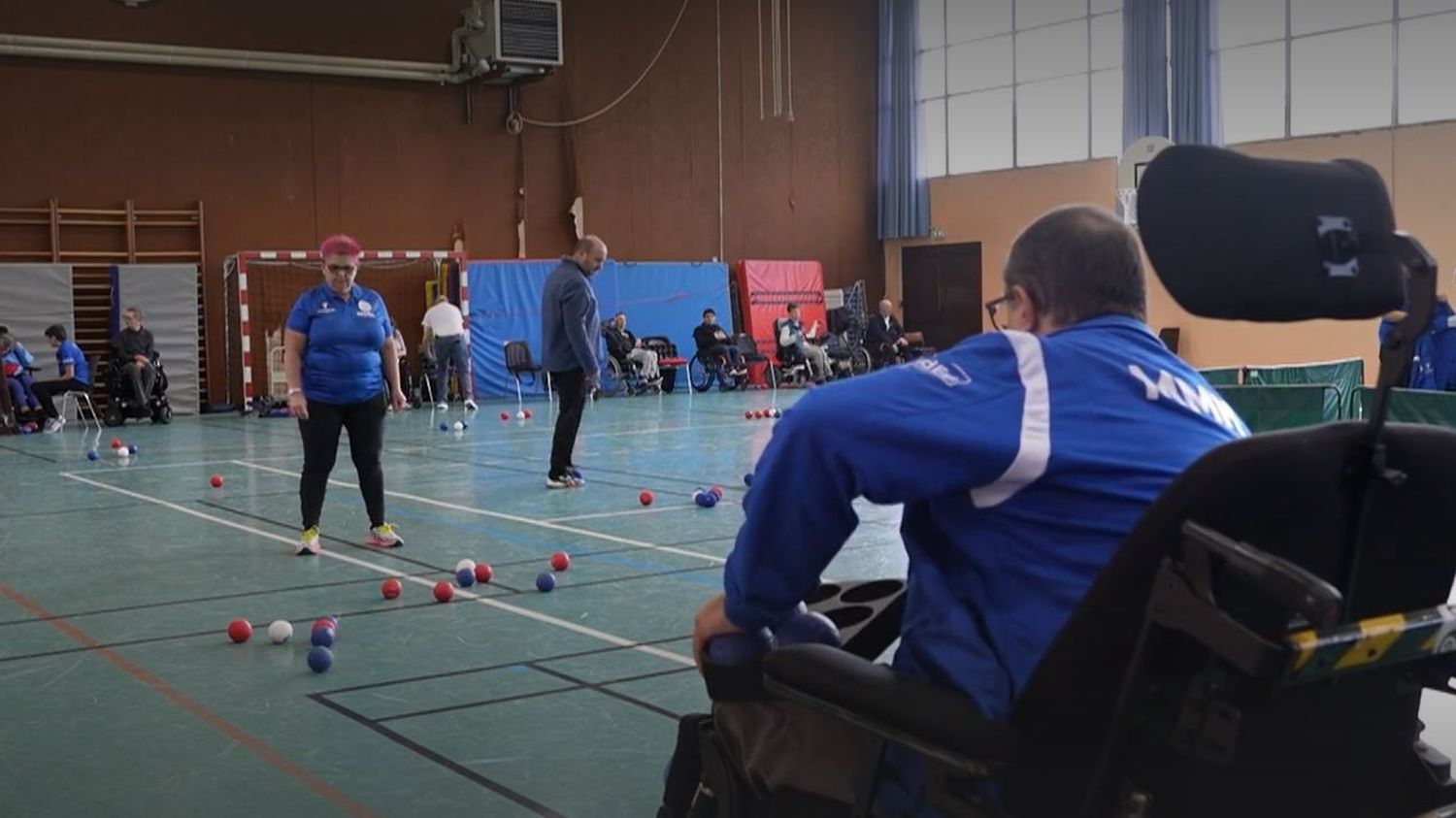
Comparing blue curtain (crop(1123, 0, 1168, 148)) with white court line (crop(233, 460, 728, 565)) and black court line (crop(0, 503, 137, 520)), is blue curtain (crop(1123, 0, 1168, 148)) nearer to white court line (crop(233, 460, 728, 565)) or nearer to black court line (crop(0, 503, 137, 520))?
white court line (crop(233, 460, 728, 565))

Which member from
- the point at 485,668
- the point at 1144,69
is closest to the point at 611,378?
the point at 1144,69

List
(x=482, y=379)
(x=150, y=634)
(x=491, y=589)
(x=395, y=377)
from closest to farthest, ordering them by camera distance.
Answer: (x=150, y=634) < (x=491, y=589) < (x=395, y=377) < (x=482, y=379)

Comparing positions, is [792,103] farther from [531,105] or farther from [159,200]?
[159,200]

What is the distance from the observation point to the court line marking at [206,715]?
405 centimetres

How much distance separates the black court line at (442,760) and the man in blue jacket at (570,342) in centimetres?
625

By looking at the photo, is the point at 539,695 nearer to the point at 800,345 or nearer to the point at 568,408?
the point at 568,408

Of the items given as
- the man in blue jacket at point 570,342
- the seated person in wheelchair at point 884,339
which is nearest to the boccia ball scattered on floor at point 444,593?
the man in blue jacket at point 570,342

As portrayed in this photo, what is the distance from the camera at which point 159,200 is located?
2209 cm

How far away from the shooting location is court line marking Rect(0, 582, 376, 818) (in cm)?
405

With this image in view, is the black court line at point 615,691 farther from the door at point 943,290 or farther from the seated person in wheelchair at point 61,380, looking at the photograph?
the door at point 943,290

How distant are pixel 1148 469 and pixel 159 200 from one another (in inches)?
870

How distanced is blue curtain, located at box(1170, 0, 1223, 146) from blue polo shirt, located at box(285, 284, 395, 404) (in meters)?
19.3

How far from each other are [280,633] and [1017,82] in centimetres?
2396

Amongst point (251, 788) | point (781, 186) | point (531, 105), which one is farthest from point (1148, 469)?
point (781, 186)
